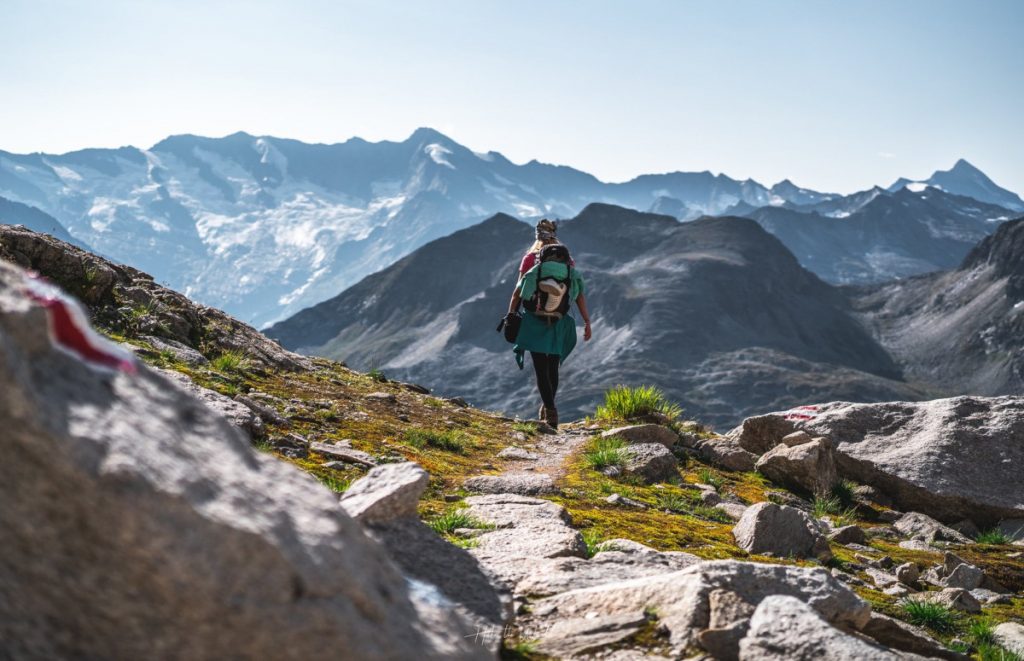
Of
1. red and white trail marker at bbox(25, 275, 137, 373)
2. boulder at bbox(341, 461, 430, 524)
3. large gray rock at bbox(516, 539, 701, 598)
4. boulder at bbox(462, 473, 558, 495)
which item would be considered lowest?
boulder at bbox(462, 473, 558, 495)

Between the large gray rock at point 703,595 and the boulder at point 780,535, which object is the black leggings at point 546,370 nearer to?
the boulder at point 780,535

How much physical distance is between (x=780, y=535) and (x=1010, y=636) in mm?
2051

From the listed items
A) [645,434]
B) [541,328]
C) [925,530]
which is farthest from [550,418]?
[925,530]

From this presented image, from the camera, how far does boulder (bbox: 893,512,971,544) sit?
10.2 meters

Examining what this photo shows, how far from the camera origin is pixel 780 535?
7660 mm

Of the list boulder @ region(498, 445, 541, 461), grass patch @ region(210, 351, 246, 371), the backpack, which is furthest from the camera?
the backpack

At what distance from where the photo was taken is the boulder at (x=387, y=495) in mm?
4480

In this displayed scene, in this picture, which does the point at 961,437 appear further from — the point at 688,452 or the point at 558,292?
the point at 558,292

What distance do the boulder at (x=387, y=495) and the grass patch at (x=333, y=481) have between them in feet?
7.20

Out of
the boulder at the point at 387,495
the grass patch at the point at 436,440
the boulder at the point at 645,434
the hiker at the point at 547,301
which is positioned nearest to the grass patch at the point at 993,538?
the boulder at the point at 645,434

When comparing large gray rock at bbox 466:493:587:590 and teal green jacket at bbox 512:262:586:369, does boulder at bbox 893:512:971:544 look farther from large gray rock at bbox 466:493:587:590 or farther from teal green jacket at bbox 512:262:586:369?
teal green jacket at bbox 512:262:586:369

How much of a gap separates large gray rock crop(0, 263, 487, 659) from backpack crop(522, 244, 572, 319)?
12.1 meters

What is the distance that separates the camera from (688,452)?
→ 1341 cm

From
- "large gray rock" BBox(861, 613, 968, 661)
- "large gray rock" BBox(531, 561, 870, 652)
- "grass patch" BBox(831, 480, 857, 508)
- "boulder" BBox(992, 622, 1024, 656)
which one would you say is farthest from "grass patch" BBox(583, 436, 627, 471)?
"large gray rock" BBox(531, 561, 870, 652)
